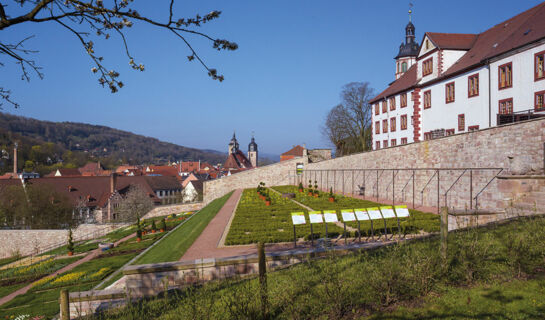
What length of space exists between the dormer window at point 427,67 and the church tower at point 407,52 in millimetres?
17316

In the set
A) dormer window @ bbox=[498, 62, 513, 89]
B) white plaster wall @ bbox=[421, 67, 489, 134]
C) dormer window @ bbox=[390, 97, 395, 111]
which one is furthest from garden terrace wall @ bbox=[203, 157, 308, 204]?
dormer window @ bbox=[498, 62, 513, 89]

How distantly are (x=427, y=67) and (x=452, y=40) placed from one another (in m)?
3.00

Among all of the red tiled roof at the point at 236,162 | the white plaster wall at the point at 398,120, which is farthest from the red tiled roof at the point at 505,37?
the red tiled roof at the point at 236,162

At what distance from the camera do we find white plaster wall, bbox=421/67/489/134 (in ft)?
85.3

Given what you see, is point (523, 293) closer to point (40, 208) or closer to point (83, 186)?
point (40, 208)

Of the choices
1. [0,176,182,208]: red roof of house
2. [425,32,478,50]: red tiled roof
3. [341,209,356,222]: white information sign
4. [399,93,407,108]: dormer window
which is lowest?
[0,176,182,208]: red roof of house

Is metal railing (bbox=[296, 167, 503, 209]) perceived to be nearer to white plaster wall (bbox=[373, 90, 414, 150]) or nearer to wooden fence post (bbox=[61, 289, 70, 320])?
white plaster wall (bbox=[373, 90, 414, 150])

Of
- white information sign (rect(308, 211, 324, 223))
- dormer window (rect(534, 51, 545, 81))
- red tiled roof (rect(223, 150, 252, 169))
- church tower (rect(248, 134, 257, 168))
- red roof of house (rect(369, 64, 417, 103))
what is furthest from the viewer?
church tower (rect(248, 134, 257, 168))

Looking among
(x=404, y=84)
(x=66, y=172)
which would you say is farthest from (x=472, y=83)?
(x=66, y=172)

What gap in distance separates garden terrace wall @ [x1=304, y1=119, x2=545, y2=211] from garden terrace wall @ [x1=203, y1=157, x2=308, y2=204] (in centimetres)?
2174

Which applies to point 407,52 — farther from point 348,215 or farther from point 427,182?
point 348,215

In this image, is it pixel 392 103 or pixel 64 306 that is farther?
pixel 392 103

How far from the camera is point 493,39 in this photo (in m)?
27.8

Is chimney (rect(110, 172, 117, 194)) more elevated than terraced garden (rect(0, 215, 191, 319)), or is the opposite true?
chimney (rect(110, 172, 117, 194))
